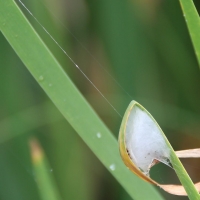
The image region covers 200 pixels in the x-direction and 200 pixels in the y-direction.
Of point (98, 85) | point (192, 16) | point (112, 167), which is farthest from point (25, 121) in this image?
point (192, 16)

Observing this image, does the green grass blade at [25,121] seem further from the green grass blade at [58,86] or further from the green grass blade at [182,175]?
the green grass blade at [182,175]

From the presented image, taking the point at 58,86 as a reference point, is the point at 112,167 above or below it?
below

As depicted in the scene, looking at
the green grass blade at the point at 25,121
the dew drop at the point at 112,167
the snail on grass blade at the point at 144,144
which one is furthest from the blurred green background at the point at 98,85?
the snail on grass blade at the point at 144,144

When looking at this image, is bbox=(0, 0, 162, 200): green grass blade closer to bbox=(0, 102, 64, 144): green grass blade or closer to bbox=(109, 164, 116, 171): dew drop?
bbox=(109, 164, 116, 171): dew drop

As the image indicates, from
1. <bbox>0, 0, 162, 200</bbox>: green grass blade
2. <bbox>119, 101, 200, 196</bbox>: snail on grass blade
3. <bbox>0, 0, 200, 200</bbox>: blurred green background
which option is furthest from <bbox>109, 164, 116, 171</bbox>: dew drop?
<bbox>0, 0, 200, 200</bbox>: blurred green background

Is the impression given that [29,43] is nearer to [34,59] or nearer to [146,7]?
[34,59]

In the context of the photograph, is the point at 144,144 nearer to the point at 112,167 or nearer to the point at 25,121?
the point at 112,167
